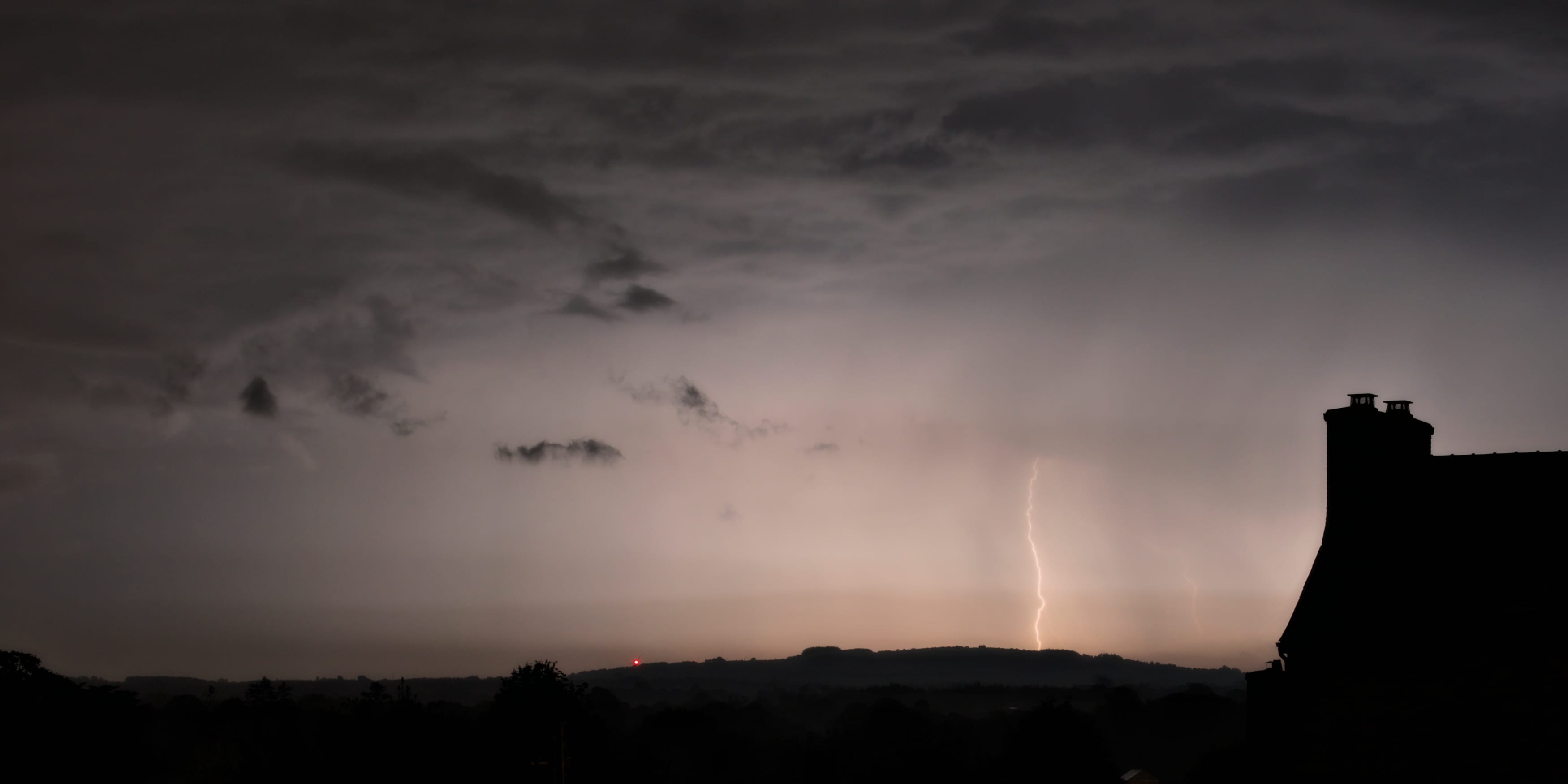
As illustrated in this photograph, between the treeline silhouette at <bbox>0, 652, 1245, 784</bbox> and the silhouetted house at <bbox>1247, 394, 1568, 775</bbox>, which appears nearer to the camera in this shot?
the silhouetted house at <bbox>1247, 394, 1568, 775</bbox>

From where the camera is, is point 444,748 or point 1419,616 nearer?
point 1419,616

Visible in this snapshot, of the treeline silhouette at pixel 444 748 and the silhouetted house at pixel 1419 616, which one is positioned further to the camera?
the treeline silhouette at pixel 444 748

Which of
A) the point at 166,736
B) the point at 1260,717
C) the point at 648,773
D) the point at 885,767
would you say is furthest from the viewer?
the point at 166,736

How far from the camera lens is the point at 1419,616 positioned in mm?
35688

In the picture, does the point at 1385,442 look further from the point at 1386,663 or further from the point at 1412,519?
the point at 1386,663

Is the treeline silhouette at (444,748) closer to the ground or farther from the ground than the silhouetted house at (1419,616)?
closer to the ground

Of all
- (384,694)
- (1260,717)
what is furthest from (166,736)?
(1260,717)

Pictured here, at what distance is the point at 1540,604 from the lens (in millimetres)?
33938

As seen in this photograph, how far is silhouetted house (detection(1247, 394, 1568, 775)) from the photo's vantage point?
3391 cm

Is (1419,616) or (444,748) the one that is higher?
(1419,616)

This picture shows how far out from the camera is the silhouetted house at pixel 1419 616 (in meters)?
33.9

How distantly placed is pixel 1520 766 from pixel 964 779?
92.8 meters

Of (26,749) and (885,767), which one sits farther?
(885,767)

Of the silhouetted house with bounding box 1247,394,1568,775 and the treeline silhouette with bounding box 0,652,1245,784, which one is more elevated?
the silhouetted house with bounding box 1247,394,1568,775
